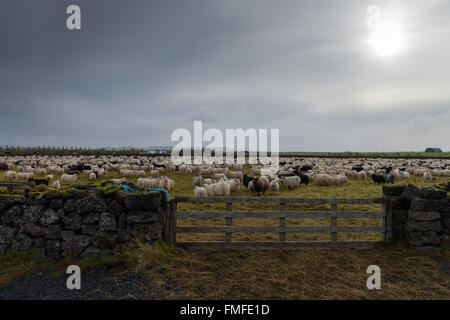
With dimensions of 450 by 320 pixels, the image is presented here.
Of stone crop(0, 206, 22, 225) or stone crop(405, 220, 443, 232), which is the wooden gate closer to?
stone crop(405, 220, 443, 232)

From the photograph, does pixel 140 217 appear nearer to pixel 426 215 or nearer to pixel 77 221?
pixel 77 221

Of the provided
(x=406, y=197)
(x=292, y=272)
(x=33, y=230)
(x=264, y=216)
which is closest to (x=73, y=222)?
(x=33, y=230)

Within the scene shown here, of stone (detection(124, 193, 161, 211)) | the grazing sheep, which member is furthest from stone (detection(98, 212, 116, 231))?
the grazing sheep

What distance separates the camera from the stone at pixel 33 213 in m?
7.12

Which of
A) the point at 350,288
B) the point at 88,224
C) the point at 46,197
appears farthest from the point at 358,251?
the point at 46,197

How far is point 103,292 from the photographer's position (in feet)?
18.3

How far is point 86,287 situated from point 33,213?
116 inches

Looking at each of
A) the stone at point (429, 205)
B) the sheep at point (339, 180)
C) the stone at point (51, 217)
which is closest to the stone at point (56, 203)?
the stone at point (51, 217)

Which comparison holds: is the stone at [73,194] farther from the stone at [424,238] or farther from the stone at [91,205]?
the stone at [424,238]

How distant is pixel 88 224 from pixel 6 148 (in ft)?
367

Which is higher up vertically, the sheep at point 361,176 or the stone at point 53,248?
the sheep at point 361,176

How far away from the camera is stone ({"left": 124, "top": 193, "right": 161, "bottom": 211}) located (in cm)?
694
